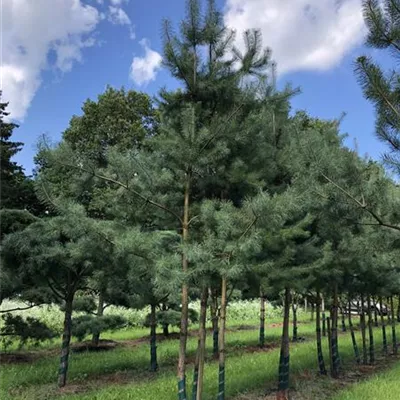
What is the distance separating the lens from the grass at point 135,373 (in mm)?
6750

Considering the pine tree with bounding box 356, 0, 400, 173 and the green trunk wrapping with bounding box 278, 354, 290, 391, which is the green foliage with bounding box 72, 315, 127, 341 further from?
the pine tree with bounding box 356, 0, 400, 173

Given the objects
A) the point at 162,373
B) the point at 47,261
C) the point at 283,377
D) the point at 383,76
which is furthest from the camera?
the point at 162,373

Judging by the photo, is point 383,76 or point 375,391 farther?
point 375,391

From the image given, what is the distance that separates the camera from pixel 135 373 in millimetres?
8844

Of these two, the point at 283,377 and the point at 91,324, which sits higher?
the point at 91,324

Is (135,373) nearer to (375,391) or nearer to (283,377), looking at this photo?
(283,377)

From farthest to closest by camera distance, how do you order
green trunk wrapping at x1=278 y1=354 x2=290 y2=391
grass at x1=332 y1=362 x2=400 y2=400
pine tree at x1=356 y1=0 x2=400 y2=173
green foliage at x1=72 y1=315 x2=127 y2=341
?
1. green foliage at x1=72 y1=315 x2=127 y2=341
2. green trunk wrapping at x1=278 y1=354 x2=290 y2=391
3. grass at x1=332 y1=362 x2=400 y2=400
4. pine tree at x1=356 y1=0 x2=400 y2=173

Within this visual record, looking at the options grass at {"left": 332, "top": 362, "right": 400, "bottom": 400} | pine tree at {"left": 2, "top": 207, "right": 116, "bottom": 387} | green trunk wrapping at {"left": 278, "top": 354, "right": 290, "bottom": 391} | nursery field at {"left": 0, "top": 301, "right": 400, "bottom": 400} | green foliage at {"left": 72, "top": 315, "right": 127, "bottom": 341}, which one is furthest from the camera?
green foliage at {"left": 72, "top": 315, "right": 127, "bottom": 341}

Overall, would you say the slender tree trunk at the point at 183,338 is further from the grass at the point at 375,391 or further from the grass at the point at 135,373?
the grass at the point at 375,391

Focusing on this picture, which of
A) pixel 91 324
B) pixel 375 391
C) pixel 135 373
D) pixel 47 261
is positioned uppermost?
pixel 47 261

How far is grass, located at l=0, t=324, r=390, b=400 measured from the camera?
6.75 m

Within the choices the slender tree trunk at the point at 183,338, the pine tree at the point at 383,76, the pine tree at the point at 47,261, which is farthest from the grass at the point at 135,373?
the pine tree at the point at 383,76

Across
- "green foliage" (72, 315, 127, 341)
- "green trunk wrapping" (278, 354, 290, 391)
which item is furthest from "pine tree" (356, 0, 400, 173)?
"green foliage" (72, 315, 127, 341)

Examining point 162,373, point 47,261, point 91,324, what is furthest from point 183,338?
point 91,324
